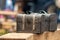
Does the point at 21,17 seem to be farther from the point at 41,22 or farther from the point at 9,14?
the point at 9,14

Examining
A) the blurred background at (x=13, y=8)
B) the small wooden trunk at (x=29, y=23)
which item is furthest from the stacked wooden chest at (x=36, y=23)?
the blurred background at (x=13, y=8)

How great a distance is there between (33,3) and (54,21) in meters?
2.96

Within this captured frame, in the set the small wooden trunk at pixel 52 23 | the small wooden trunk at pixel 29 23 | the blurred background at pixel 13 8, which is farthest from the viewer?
the blurred background at pixel 13 8

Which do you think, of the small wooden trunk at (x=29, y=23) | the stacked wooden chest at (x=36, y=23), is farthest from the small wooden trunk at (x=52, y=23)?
the small wooden trunk at (x=29, y=23)

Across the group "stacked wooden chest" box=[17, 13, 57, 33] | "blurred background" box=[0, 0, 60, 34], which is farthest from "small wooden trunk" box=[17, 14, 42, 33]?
"blurred background" box=[0, 0, 60, 34]

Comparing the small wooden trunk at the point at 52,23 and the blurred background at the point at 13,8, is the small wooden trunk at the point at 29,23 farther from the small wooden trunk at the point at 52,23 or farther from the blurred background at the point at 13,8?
the blurred background at the point at 13,8

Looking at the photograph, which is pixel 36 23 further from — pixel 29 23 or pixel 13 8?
pixel 13 8

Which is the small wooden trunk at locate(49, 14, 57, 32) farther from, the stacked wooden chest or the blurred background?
the blurred background

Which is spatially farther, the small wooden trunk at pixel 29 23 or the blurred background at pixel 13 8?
the blurred background at pixel 13 8

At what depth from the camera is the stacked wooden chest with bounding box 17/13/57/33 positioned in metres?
1.67

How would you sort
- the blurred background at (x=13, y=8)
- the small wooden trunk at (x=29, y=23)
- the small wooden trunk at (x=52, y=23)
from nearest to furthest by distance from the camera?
the small wooden trunk at (x=29, y=23)
the small wooden trunk at (x=52, y=23)
the blurred background at (x=13, y=8)

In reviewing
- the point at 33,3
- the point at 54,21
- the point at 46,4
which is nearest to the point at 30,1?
the point at 33,3

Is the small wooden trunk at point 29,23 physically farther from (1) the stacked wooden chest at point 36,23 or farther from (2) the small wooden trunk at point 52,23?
(2) the small wooden trunk at point 52,23

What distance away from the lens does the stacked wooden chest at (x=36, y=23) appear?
65.7 inches
